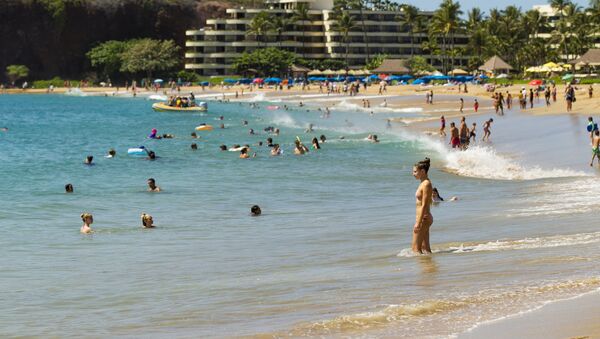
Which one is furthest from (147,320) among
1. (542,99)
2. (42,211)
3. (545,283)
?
(542,99)

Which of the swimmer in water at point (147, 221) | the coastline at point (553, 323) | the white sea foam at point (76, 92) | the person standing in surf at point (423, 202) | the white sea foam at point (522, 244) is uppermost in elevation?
the person standing in surf at point (423, 202)

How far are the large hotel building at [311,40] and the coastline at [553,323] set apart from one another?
6048 inches

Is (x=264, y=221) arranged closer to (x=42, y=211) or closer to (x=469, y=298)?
(x=42, y=211)

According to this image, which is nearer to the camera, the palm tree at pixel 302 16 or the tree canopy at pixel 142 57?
the tree canopy at pixel 142 57

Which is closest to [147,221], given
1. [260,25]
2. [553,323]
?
[553,323]

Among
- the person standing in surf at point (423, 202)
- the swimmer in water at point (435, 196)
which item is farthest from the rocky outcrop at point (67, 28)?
the person standing in surf at point (423, 202)

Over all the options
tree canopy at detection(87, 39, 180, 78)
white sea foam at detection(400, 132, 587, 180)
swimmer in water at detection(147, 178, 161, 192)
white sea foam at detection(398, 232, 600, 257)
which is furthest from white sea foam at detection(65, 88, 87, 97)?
white sea foam at detection(398, 232, 600, 257)

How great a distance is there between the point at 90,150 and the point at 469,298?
147 ft

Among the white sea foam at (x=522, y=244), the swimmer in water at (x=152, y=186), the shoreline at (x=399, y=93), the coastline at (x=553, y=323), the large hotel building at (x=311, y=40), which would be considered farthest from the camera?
the large hotel building at (x=311, y=40)

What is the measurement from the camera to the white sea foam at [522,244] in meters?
14.7

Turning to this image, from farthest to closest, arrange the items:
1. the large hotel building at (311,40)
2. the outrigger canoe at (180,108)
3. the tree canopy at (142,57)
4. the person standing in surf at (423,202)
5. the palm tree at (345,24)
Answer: the large hotel building at (311,40)
the tree canopy at (142,57)
the palm tree at (345,24)
the outrigger canoe at (180,108)
the person standing in surf at (423,202)

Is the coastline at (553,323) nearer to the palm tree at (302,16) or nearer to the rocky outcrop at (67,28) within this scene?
the palm tree at (302,16)

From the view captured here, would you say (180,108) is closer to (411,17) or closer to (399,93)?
(399,93)

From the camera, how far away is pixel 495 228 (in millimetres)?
17672
